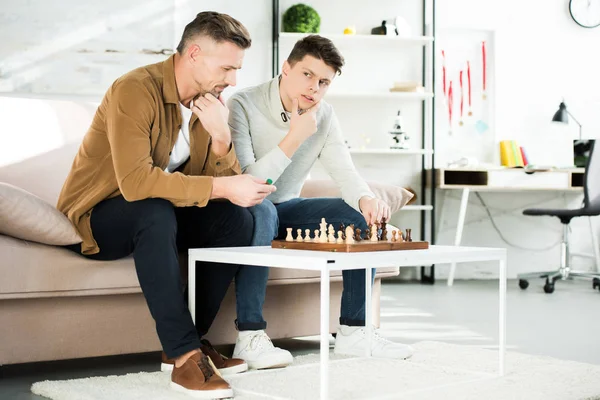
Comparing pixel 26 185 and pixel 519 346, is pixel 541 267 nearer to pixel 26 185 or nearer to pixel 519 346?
pixel 519 346

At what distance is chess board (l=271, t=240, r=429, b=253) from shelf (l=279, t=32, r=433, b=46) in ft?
10.0

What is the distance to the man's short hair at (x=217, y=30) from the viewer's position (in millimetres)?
1928

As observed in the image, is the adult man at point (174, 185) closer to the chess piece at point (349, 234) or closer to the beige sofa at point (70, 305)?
the beige sofa at point (70, 305)

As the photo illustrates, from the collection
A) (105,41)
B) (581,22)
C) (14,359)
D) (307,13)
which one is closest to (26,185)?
(14,359)

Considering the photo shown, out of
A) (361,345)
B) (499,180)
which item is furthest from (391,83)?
(361,345)

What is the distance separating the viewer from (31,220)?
6.20 feet

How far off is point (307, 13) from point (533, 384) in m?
3.31

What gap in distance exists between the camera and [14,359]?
1.92m

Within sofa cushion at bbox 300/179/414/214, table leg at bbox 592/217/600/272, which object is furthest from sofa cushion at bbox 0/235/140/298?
table leg at bbox 592/217/600/272

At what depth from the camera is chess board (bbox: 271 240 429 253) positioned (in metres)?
1.69

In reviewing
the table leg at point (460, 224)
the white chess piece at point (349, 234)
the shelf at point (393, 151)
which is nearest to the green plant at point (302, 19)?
the shelf at point (393, 151)

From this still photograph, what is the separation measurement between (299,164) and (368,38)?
257cm

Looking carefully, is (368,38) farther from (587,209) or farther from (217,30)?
(217,30)

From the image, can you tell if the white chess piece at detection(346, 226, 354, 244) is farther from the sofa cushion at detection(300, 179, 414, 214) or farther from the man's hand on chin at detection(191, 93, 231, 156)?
the sofa cushion at detection(300, 179, 414, 214)
